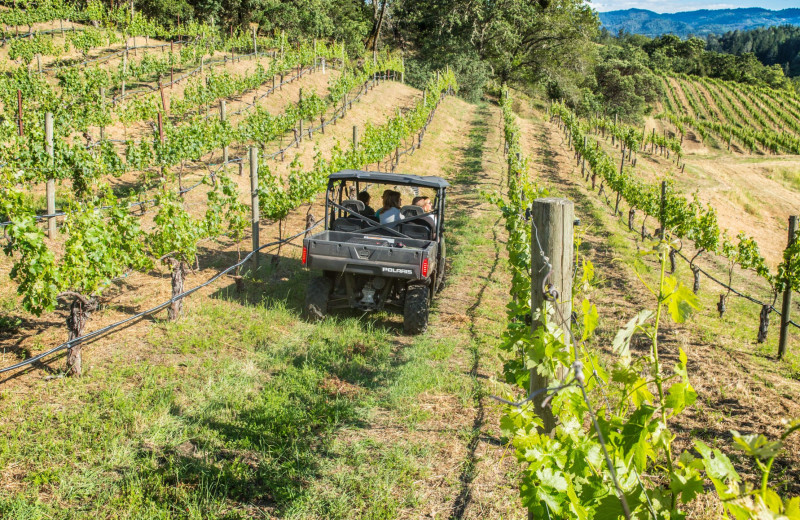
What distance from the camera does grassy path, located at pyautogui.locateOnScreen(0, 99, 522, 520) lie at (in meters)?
3.45

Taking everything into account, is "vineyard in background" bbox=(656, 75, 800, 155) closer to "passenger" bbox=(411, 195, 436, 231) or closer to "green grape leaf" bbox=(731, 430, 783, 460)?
"passenger" bbox=(411, 195, 436, 231)

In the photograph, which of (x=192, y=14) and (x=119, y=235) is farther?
(x=192, y=14)

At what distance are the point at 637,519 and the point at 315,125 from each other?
67.8 ft

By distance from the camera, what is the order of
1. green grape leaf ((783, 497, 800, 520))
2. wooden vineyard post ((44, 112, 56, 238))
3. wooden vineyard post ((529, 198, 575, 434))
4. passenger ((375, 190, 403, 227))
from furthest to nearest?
wooden vineyard post ((44, 112, 56, 238))
passenger ((375, 190, 403, 227))
wooden vineyard post ((529, 198, 575, 434))
green grape leaf ((783, 497, 800, 520))

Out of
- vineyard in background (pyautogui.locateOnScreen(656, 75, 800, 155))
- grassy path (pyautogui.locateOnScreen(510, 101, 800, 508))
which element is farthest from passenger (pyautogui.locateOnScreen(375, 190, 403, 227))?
vineyard in background (pyautogui.locateOnScreen(656, 75, 800, 155))

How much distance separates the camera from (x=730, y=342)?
755 cm

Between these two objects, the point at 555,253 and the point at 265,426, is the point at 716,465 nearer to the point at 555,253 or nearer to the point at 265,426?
the point at 555,253

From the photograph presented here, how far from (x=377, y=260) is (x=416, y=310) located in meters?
0.69

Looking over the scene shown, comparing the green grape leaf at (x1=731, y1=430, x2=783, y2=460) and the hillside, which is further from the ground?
the green grape leaf at (x1=731, y1=430, x2=783, y2=460)

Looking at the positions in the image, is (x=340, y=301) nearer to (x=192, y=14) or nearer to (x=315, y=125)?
(x=315, y=125)

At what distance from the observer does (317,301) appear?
650cm

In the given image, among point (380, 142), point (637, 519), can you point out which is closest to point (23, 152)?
point (380, 142)

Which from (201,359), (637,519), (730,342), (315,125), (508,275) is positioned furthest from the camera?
(315,125)

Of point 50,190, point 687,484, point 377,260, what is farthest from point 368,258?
point 50,190
